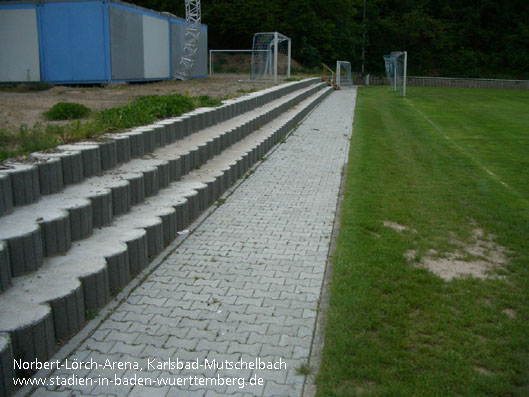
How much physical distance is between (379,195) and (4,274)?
18.1 feet

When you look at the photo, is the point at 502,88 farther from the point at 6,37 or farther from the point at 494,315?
the point at 494,315

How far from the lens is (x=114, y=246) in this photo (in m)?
4.57

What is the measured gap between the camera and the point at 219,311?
423 centimetres

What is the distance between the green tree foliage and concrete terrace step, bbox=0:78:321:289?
36.8 meters

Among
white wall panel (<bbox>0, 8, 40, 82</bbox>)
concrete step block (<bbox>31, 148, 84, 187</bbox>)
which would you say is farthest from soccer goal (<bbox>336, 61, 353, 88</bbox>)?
concrete step block (<bbox>31, 148, 84, 187</bbox>)

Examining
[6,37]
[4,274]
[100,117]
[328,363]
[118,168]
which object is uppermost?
[6,37]

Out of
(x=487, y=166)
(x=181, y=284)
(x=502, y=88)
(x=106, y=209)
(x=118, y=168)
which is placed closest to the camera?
(x=181, y=284)

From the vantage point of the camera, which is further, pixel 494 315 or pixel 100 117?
pixel 100 117

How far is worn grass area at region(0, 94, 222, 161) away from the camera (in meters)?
5.88

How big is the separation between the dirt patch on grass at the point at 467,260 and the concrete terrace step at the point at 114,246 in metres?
2.69

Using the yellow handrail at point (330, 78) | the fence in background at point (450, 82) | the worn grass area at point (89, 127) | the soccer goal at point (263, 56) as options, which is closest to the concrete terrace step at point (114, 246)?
the worn grass area at point (89, 127)

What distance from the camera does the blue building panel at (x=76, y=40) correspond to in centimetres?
1797

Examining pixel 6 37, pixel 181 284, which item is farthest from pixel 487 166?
pixel 6 37

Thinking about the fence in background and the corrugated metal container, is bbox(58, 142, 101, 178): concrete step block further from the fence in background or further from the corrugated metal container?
the fence in background
